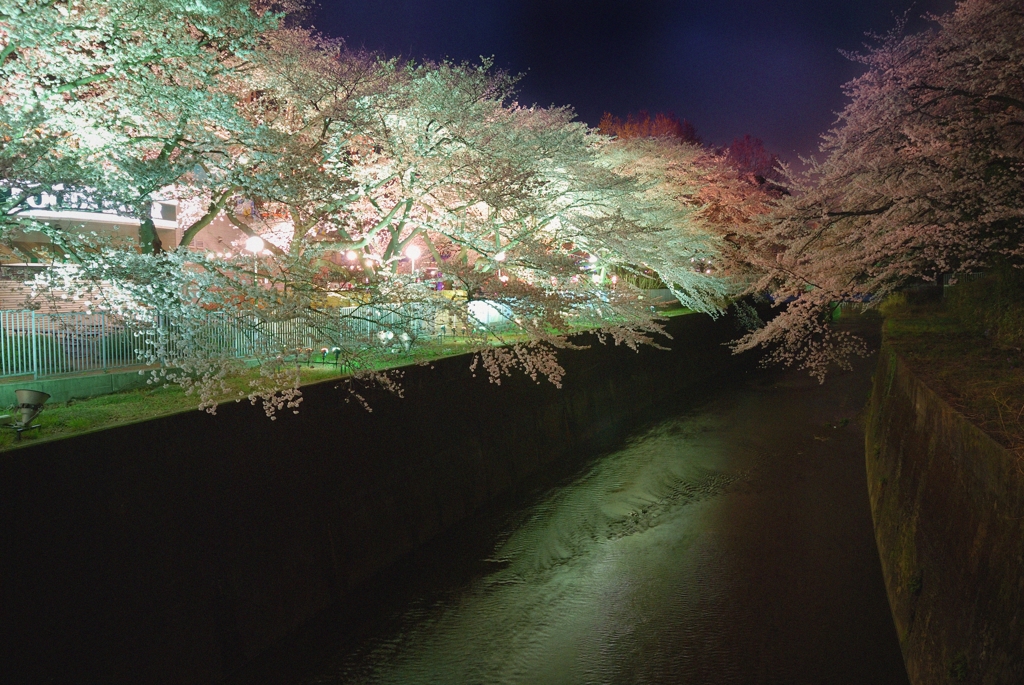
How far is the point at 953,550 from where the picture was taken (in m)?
5.20

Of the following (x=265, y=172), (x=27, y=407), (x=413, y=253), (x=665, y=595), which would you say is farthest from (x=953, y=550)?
(x=413, y=253)

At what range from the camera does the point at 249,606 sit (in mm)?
6746

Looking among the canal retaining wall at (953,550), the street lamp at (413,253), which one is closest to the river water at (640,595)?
the canal retaining wall at (953,550)

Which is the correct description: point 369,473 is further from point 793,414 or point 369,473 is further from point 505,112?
point 793,414

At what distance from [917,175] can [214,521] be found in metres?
9.18

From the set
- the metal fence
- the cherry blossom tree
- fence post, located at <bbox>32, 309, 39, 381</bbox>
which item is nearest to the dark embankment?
the metal fence

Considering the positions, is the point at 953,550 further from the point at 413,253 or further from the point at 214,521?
the point at 413,253

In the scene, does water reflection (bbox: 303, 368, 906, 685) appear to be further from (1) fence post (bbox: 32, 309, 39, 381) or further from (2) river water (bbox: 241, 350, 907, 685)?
(1) fence post (bbox: 32, 309, 39, 381)

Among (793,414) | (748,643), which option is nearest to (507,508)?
(748,643)

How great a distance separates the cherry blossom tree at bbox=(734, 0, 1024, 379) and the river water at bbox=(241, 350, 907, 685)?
3212mm

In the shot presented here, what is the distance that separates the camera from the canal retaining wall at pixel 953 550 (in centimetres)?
410

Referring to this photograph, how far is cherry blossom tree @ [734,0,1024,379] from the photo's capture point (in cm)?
773

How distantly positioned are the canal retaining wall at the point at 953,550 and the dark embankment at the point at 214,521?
593 cm

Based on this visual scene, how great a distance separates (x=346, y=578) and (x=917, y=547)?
20.0 ft
